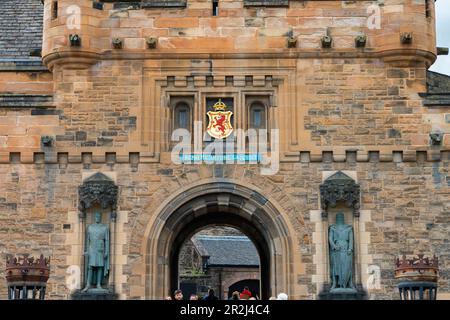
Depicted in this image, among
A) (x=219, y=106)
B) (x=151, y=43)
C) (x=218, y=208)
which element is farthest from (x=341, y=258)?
(x=151, y=43)

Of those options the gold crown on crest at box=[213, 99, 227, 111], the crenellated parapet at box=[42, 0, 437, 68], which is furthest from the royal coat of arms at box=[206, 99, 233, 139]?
the crenellated parapet at box=[42, 0, 437, 68]

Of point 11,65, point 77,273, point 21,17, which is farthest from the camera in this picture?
point 21,17

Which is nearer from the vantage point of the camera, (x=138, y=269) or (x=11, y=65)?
(x=138, y=269)

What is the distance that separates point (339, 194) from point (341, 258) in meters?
1.37

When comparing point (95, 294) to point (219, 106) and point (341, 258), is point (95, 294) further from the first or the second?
point (341, 258)

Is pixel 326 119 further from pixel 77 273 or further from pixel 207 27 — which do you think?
pixel 77 273

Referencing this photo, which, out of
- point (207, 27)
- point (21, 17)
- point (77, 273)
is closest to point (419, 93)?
point (207, 27)

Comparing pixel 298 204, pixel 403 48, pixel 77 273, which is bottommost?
pixel 77 273

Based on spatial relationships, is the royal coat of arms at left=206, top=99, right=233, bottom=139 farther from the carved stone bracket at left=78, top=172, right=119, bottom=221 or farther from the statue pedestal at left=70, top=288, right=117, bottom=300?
the statue pedestal at left=70, top=288, right=117, bottom=300

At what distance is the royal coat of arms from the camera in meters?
24.2

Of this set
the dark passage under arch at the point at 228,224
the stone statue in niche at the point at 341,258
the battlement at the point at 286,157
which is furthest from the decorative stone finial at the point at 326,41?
the dark passage under arch at the point at 228,224

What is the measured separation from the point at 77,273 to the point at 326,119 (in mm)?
6337

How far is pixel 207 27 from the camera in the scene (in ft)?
80.6

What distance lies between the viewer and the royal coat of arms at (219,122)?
2422 cm
